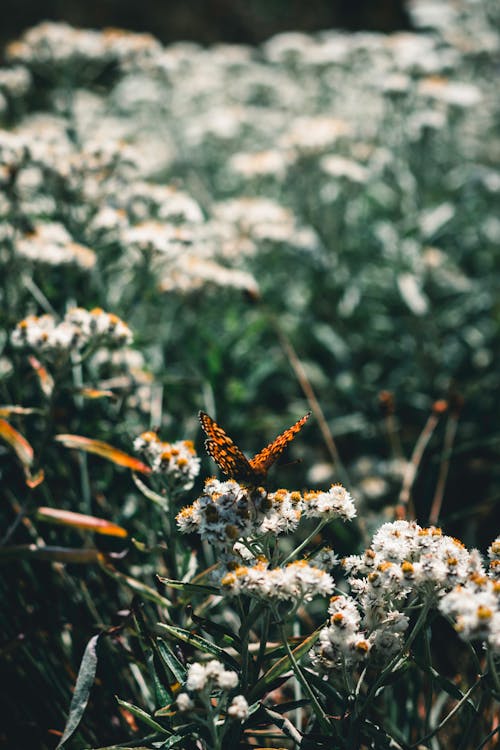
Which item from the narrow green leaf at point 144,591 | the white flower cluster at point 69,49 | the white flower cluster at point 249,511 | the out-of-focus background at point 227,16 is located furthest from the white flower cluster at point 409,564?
the out-of-focus background at point 227,16

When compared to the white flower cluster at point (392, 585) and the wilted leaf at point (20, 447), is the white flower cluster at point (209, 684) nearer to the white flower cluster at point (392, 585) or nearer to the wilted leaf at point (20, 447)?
the white flower cluster at point (392, 585)

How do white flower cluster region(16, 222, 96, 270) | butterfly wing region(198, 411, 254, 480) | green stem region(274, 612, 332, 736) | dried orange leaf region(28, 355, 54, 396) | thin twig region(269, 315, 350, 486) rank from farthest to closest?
1. white flower cluster region(16, 222, 96, 270)
2. thin twig region(269, 315, 350, 486)
3. dried orange leaf region(28, 355, 54, 396)
4. butterfly wing region(198, 411, 254, 480)
5. green stem region(274, 612, 332, 736)

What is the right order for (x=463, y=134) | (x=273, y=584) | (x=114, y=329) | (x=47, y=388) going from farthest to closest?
(x=463, y=134) < (x=47, y=388) < (x=114, y=329) < (x=273, y=584)

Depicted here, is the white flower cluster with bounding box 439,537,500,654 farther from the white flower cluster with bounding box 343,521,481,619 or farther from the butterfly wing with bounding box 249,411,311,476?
the butterfly wing with bounding box 249,411,311,476

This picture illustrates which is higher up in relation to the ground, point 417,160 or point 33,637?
point 417,160

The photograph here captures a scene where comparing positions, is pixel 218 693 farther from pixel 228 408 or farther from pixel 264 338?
pixel 264 338

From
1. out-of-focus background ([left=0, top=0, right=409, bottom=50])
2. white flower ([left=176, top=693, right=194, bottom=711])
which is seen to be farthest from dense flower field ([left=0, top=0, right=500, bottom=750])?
out-of-focus background ([left=0, top=0, right=409, bottom=50])

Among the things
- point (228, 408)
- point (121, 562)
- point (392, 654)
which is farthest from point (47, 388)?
point (392, 654)
